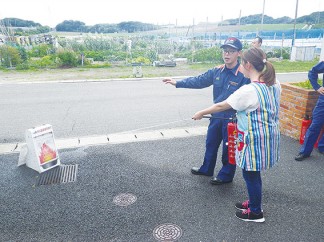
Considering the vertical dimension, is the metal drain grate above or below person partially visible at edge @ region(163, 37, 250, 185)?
below

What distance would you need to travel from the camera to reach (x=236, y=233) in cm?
304

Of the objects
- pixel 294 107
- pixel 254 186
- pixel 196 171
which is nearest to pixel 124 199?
pixel 196 171

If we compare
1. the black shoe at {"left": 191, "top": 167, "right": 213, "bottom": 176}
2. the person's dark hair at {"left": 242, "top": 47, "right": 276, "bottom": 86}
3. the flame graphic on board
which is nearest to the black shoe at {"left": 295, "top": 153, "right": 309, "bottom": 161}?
the black shoe at {"left": 191, "top": 167, "right": 213, "bottom": 176}

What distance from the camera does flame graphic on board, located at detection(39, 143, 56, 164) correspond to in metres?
4.48

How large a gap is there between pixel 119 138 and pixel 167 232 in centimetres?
317

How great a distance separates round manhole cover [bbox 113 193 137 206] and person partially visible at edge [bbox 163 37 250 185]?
1.10m

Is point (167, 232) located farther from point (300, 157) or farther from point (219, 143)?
point (300, 157)

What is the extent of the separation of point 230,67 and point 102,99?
22.1ft

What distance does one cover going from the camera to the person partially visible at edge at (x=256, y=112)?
271cm

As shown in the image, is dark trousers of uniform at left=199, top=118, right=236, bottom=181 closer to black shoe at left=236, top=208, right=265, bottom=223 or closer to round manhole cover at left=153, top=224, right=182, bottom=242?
black shoe at left=236, top=208, right=265, bottom=223

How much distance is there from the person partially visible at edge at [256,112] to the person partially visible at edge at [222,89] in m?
0.61

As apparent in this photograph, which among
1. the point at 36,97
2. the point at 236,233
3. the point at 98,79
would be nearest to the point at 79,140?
the point at 236,233

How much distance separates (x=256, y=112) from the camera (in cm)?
276

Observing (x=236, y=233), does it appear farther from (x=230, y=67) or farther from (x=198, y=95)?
(x=198, y=95)
